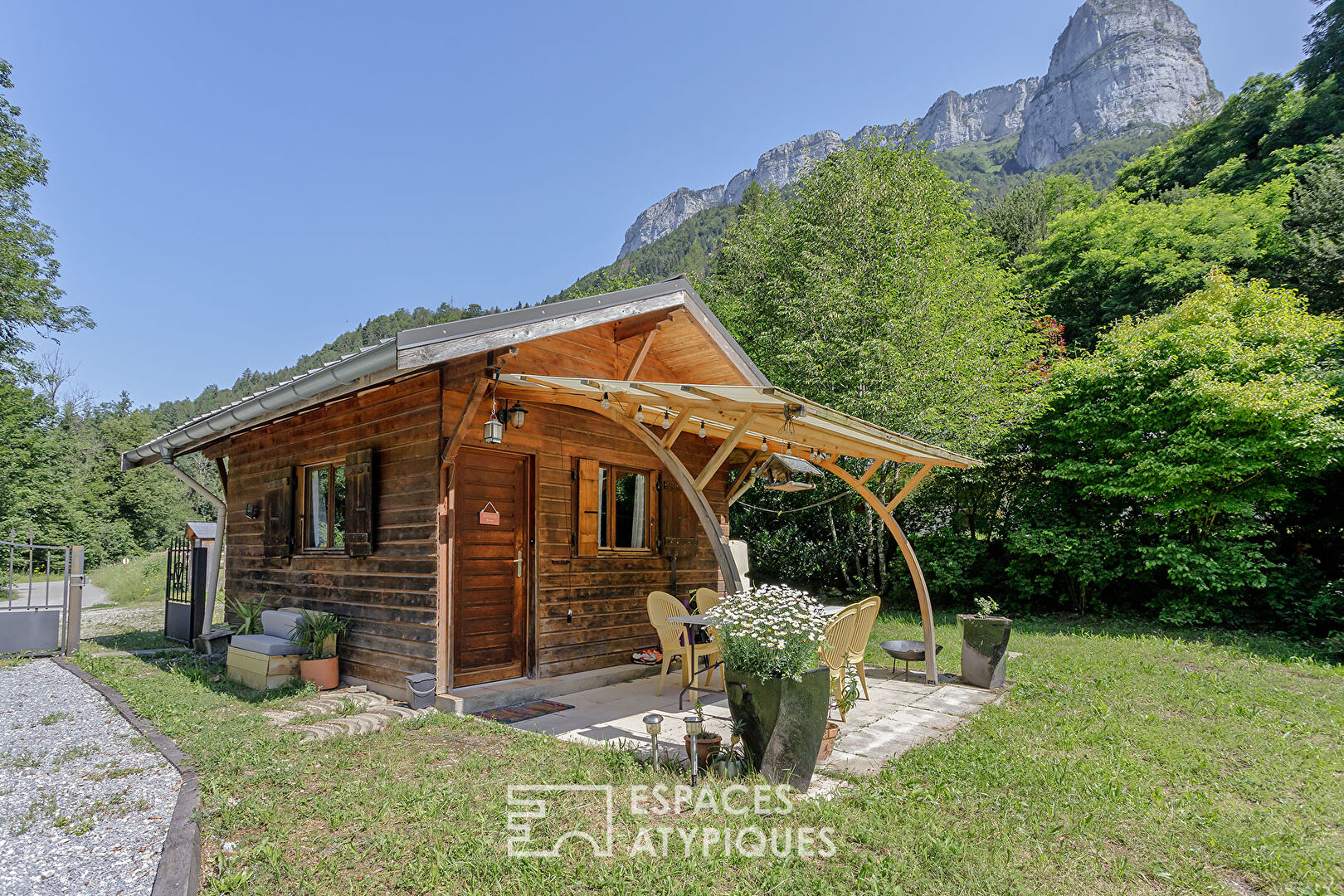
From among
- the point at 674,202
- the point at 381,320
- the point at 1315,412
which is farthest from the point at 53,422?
the point at 674,202

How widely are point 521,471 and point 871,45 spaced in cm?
1063

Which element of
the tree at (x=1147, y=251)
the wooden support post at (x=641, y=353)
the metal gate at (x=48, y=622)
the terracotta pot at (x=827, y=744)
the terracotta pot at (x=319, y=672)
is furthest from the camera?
the tree at (x=1147, y=251)

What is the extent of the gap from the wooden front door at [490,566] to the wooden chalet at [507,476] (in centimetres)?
2

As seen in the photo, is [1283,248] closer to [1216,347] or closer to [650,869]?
[1216,347]

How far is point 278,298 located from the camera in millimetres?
19438

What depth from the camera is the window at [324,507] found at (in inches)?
246

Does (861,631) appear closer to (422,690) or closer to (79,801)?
(422,690)

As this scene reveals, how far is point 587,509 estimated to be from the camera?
6.21m

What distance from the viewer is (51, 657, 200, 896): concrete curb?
7.50ft

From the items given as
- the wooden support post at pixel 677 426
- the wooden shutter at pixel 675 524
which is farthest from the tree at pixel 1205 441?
the wooden support post at pixel 677 426

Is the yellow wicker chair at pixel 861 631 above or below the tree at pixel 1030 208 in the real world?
below

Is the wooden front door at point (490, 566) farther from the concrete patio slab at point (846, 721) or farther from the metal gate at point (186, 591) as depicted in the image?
the metal gate at point (186, 591)

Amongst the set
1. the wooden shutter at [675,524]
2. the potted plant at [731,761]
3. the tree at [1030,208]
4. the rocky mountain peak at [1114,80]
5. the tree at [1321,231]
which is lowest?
the potted plant at [731,761]

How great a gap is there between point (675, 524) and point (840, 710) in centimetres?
317
